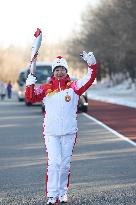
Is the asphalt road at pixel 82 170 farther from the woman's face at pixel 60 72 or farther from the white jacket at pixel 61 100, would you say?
the woman's face at pixel 60 72

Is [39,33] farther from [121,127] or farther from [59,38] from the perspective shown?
[59,38]

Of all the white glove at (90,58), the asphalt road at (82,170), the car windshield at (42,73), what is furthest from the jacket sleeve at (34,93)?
the car windshield at (42,73)

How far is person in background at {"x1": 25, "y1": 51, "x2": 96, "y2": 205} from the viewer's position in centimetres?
799

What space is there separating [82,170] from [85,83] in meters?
3.53

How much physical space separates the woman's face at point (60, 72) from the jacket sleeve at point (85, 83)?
0.52ft

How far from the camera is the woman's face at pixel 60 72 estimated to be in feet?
26.5

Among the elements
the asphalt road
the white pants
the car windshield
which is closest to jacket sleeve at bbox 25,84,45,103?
the white pants

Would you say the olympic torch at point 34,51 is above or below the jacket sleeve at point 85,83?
above

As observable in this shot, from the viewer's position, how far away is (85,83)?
8.00 m

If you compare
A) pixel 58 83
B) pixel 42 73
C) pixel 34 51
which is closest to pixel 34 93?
pixel 58 83

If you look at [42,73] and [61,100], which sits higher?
[42,73]

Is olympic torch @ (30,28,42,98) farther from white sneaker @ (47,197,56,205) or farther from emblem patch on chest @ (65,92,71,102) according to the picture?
white sneaker @ (47,197,56,205)

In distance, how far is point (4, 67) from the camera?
176 m

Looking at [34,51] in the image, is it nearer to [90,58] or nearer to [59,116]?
[90,58]
